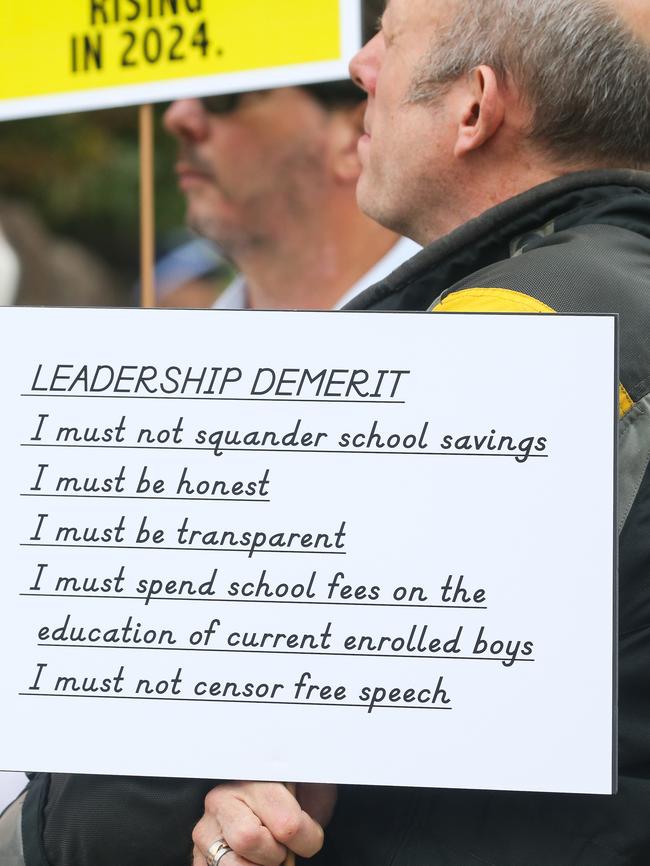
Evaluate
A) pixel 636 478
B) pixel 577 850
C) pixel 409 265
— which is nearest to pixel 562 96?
pixel 409 265

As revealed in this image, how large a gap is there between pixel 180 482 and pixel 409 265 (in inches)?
22.5

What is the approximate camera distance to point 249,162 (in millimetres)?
3189

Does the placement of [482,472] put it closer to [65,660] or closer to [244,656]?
[244,656]

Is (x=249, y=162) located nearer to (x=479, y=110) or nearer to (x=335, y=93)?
(x=335, y=93)

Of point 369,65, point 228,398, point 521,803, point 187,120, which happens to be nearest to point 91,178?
point 187,120

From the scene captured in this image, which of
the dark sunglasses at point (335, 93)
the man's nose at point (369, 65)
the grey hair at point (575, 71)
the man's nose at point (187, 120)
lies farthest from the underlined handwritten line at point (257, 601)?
the man's nose at point (187, 120)

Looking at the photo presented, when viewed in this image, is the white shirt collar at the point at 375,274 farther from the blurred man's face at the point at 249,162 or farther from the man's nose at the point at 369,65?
the man's nose at the point at 369,65

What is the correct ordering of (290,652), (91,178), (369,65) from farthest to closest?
(91,178) → (369,65) → (290,652)

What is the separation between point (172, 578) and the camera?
1.18 m

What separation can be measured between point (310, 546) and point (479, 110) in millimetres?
765

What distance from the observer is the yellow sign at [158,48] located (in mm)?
2824

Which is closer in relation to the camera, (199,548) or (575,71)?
(199,548)

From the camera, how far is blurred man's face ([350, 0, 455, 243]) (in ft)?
5.63

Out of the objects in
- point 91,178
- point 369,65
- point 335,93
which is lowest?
point 369,65
